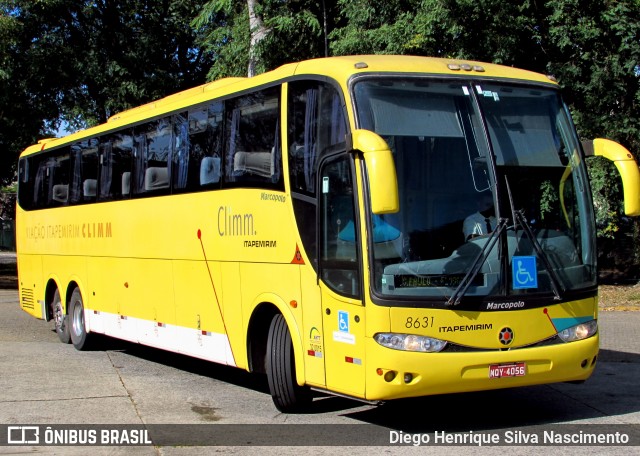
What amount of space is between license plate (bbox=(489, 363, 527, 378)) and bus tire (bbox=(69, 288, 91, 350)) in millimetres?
8480

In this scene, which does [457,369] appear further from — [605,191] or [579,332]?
[605,191]

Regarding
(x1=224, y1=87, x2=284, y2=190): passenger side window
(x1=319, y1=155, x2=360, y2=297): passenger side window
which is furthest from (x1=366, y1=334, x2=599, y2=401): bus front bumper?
(x1=224, y1=87, x2=284, y2=190): passenger side window

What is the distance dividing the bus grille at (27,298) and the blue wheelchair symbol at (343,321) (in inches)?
411

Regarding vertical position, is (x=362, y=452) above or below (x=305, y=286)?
below

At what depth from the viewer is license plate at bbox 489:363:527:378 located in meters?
7.62

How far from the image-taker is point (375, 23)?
19016 millimetres

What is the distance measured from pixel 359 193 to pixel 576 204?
2162 mm

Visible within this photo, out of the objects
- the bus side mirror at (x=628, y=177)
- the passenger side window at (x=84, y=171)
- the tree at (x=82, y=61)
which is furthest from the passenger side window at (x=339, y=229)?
the tree at (x=82, y=61)

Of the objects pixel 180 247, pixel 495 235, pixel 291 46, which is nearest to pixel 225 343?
pixel 180 247

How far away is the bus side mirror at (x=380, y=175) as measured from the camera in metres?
6.85

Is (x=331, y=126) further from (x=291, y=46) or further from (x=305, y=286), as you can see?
(x=291, y=46)

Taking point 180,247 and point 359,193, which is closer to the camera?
point 359,193

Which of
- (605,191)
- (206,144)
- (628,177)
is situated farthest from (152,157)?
(605,191)

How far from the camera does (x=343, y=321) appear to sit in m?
7.79
